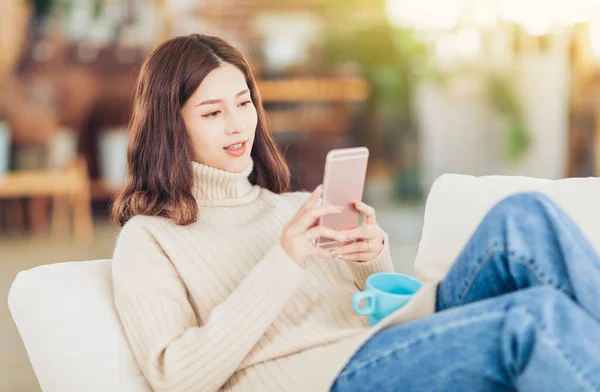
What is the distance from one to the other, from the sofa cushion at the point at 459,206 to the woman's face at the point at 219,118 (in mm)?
460

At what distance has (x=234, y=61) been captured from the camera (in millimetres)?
1454

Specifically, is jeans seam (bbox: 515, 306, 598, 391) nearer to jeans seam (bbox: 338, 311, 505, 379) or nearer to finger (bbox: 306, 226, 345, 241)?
jeans seam (bbox: 338, 311, 505, 379)

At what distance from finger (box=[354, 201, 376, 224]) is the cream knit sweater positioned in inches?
4.6

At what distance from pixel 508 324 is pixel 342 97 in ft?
16.2

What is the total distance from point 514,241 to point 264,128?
68 centimetres

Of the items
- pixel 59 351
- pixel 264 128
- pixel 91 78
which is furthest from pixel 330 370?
pixel 91 78

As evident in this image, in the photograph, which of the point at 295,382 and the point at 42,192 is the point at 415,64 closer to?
the point at 42,192

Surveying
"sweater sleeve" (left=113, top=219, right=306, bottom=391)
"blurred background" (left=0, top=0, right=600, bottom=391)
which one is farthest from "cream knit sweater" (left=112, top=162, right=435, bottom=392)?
"blurred background" (left=0, top=0, right=600, bottom=391)

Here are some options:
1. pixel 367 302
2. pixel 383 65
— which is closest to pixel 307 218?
pixel 367 302

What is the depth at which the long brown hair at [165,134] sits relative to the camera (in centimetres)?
137

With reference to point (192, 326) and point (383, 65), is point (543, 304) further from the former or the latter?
point (383, 65)

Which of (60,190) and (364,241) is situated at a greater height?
(364,241)

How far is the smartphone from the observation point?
1210mm

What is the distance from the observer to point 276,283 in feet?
3.91
